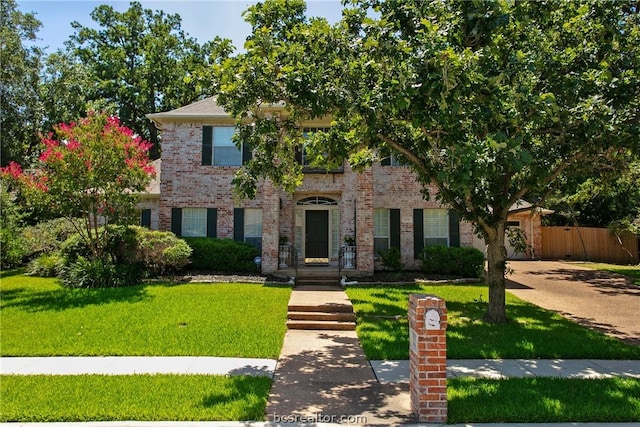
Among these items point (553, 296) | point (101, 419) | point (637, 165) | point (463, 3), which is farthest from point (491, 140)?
point (553, 296)

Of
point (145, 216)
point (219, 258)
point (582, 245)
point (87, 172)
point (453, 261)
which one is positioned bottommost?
point (453, 261)

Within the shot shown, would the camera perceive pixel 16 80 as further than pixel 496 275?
Yes

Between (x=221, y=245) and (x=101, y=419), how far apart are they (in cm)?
1131

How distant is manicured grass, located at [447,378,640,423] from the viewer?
16.5 ft

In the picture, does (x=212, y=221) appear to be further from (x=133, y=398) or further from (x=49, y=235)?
(x=133, y=398)

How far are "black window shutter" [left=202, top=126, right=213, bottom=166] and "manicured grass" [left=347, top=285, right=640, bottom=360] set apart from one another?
8.14 metres

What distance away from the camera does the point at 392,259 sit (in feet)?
54.5

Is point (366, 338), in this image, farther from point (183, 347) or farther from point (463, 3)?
point (463, 3)

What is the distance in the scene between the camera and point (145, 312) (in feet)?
33.5

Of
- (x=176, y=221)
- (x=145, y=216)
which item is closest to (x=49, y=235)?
(x=145, y=216)

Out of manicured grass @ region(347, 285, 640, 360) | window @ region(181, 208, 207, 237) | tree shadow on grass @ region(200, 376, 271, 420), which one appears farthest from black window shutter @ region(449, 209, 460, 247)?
tree shadow on grass @ region(200, 376, 271, 420)

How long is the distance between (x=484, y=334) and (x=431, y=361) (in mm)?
4591

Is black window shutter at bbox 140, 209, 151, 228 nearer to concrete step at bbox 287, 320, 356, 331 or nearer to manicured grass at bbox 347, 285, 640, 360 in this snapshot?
manicured grass at bbox 347, 285, 640, 360

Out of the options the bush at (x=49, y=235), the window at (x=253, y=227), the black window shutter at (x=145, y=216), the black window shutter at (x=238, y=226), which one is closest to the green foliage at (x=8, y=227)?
the bush at (x=49, y=235)
